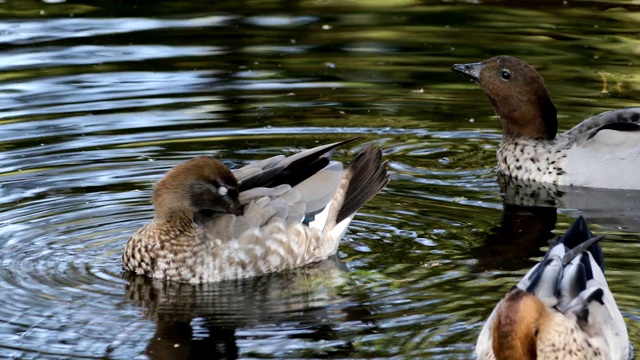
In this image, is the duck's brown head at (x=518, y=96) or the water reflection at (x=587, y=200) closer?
the water reflection at (x=587, y=200)

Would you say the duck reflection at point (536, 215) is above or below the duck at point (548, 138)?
below

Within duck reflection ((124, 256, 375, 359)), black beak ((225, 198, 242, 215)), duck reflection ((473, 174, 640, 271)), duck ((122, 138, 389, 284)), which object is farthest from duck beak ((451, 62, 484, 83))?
black beak ((225, 198, 242, 215))

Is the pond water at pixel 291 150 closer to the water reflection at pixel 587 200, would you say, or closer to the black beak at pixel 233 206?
the water reflection at pixel 587 200

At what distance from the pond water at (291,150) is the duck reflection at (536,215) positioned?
0.03m

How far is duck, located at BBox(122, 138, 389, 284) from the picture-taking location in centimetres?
948

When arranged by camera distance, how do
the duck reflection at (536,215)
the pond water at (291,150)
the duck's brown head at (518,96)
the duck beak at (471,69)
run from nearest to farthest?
the pond water at (291,150) < the duck reflection at (536,215) < the duck's brown head at (518,96) < the duck beak at (471,69)

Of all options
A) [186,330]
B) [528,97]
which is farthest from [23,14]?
[186,330]

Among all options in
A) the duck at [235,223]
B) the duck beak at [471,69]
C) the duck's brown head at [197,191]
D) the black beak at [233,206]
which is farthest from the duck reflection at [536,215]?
the duck's brown head at [197,191]

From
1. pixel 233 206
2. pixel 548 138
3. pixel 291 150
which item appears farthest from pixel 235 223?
pixel 548 138

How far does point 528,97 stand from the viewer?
41.2ft

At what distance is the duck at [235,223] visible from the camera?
9.48 meters

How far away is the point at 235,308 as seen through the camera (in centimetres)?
879

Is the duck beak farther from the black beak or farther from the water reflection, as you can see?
the black beak

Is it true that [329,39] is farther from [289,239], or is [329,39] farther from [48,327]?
[48,327]
